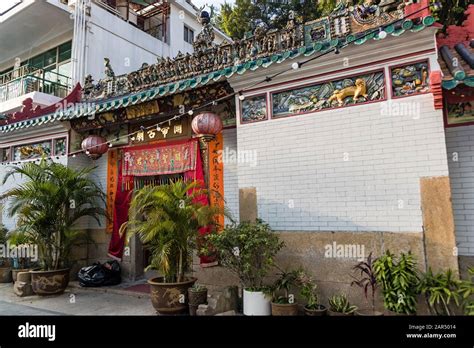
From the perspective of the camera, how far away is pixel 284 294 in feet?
15.9

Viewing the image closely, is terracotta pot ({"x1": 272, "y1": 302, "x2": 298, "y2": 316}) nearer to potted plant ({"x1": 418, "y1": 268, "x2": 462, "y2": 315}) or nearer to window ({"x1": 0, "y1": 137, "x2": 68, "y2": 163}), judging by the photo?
potted plant ({"x1": 418, "y1": 268, "x2": 462, "y2": 315})

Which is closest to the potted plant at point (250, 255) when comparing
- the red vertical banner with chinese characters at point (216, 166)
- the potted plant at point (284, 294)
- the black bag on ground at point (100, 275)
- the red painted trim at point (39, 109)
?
the potted plant at point (284, 294)

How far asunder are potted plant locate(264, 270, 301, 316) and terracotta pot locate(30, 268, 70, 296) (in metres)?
4.59

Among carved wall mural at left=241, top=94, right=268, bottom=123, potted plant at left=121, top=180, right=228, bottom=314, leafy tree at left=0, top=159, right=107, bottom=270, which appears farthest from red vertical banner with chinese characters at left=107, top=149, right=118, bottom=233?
carved wall mural at left=241, top=94, right=268, bottom=123

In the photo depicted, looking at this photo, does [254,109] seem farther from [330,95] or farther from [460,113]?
[460,113]

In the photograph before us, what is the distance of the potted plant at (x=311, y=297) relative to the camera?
421cm

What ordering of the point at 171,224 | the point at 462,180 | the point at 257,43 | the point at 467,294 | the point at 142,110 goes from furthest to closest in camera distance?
the point at 142,110, the point at 257,43, the point at 171,224, the point at 462,180, the point at 467,294

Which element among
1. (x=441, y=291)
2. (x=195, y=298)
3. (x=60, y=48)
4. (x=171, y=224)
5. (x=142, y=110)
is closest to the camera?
(x=441, y=291)

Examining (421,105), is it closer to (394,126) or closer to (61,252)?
(394,126)

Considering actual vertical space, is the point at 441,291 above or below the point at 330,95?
below

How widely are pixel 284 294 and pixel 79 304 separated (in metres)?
3.75

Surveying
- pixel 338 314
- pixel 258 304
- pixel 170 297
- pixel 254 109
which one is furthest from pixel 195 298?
pixel 254 109

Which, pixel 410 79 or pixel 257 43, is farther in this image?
pixel 257 43
